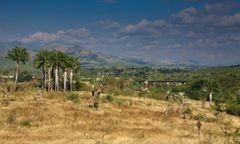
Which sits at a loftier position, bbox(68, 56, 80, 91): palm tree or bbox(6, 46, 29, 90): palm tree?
bbox(6, 46, 29, 90): palm tree

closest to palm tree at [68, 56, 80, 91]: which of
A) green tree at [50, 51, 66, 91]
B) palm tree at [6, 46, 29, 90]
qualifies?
green tree at [50, 51, 66, 91]

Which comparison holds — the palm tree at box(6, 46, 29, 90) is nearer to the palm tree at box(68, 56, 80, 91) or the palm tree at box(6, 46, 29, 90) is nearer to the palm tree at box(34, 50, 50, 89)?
the palm tree at box(34, 50, 50, 89)

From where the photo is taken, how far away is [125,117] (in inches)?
2170

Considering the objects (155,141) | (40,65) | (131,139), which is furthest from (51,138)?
(40,65)

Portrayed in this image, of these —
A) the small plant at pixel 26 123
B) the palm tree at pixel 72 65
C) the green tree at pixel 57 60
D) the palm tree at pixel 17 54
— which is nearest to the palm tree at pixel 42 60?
the green tree at pixel 57 60

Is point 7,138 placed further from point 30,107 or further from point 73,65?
point 73,65

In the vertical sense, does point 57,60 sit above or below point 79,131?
above

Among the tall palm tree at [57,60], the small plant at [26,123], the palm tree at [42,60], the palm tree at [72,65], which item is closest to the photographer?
the small plant at [26,123]

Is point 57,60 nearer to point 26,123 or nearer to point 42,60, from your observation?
point 42,60

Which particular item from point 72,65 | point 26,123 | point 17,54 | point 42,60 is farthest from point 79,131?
point 72,65

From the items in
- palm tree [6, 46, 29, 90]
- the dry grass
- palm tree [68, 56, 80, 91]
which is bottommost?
the dry grass

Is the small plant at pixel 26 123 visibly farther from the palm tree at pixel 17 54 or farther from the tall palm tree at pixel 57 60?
the palm tree at pixel 17 54

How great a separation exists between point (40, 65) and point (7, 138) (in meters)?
88.2

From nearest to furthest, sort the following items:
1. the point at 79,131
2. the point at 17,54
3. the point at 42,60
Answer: the point at 79,131 < the point at 17,54 < the point at 42,60
